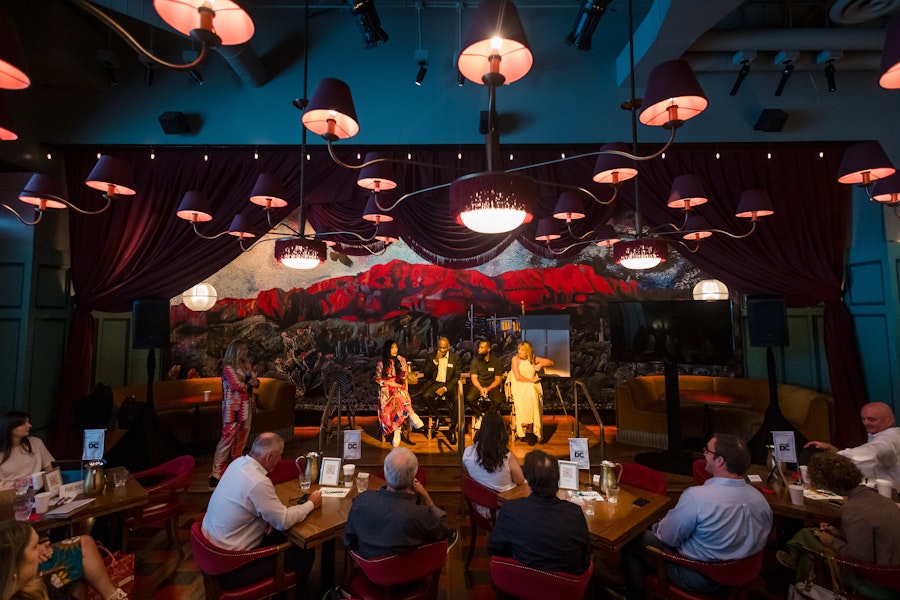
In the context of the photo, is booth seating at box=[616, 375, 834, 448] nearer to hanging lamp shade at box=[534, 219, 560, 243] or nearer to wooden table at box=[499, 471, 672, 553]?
hanging lamp shade at box=[534, 219, 560, 243]

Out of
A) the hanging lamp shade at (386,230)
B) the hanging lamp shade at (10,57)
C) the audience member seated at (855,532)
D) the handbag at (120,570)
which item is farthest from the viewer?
the hanging lamp shade at (386,230)

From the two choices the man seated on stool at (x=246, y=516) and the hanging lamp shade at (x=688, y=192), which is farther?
the hanging lamp shade at (x=688, y=192)

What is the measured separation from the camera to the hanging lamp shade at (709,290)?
24.4ft

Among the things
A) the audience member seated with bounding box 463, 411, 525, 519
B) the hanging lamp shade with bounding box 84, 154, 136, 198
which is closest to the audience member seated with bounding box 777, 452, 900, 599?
the audience member seated with bounding box 463, 411, 525, 519

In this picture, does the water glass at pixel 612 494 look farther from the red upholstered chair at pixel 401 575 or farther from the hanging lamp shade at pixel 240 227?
the hanging lamp shade at pixel 240 227

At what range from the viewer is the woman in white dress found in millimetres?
5805

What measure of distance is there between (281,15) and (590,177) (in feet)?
13.6

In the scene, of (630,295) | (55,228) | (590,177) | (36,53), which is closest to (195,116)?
(36,53)

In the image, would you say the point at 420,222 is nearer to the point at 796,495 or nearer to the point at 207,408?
the point at 796,495

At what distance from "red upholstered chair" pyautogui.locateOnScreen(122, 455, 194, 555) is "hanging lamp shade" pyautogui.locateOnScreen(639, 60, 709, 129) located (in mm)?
4118

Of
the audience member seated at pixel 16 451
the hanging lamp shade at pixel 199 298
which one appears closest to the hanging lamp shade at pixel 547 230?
the audience member seated at pixel 16 451

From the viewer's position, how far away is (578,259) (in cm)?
786

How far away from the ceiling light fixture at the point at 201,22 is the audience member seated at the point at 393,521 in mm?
1890

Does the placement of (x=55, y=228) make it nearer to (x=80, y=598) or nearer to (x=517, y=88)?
(x=80, y=598)
